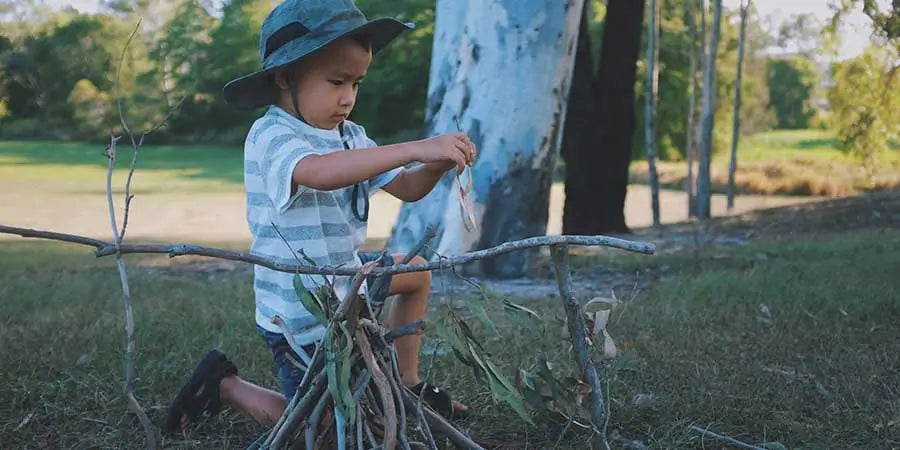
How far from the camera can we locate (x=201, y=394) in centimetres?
318

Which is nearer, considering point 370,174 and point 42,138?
point 370,174

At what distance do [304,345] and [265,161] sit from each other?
0.55 m

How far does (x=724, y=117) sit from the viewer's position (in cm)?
4081

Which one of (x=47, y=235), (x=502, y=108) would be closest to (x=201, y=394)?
(x=47, y=235)

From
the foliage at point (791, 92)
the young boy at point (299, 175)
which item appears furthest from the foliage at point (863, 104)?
the foliage at point (791, 92)

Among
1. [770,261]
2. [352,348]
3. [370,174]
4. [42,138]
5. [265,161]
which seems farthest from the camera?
[42,138]

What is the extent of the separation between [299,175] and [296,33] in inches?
18.7

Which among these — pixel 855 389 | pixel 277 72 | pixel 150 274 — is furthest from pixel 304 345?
pixel 150 274

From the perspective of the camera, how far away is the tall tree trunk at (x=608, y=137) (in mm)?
10297

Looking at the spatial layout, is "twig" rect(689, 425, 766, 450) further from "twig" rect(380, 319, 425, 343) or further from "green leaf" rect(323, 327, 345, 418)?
"green leaf" rect(323, 327, 345, 418)

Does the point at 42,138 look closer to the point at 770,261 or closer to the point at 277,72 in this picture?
the point at 770,261

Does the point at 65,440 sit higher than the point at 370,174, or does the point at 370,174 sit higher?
the point at 370,174

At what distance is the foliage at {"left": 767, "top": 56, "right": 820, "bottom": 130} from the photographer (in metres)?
51.0

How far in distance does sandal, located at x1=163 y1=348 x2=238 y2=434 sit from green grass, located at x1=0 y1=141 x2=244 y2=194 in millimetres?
14786
